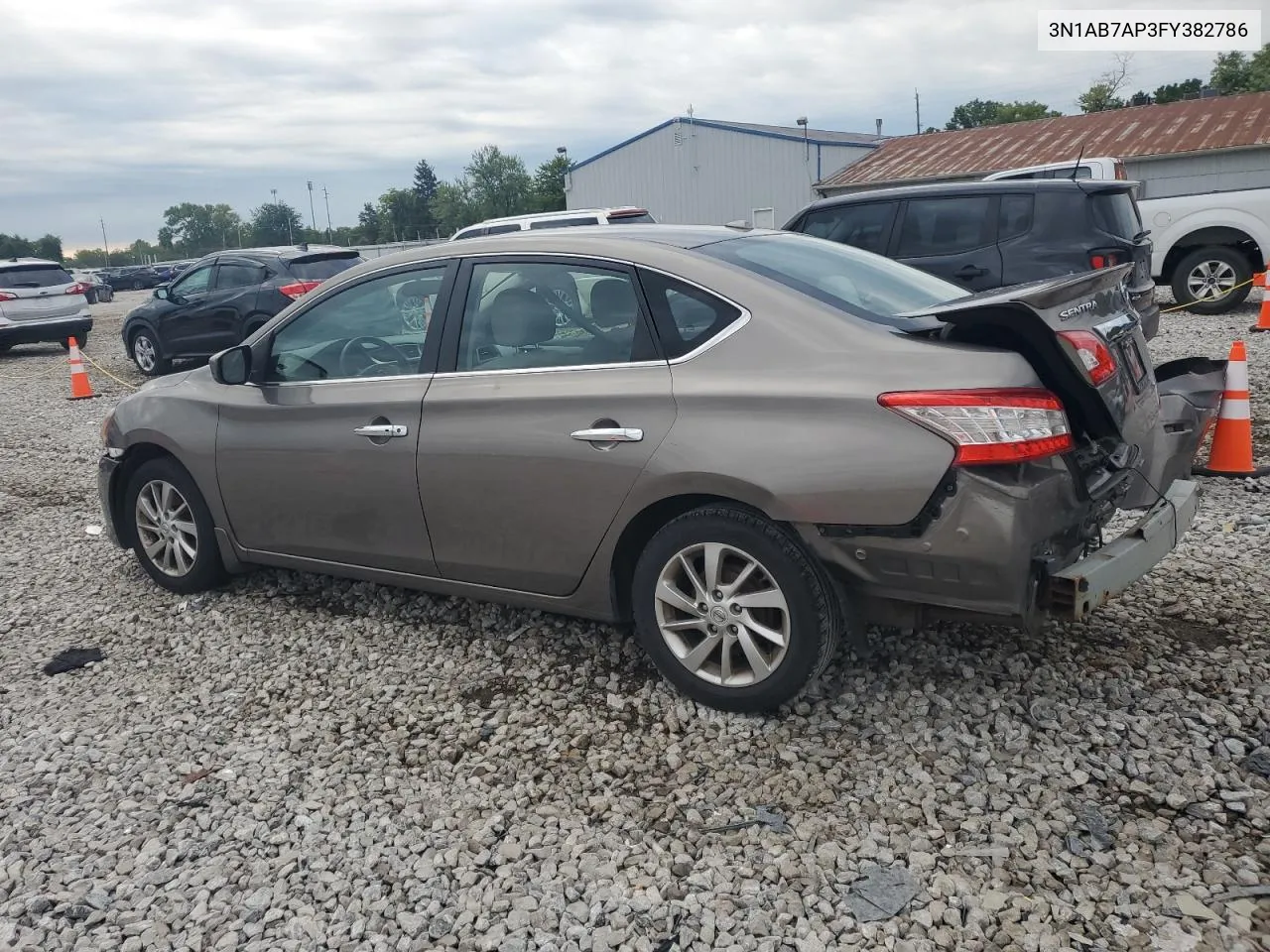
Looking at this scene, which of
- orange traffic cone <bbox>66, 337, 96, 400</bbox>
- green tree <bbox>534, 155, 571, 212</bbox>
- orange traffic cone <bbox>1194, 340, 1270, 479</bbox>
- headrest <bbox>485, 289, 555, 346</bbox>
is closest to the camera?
headrest <bbox>485, 289, 555, 346</bbox>

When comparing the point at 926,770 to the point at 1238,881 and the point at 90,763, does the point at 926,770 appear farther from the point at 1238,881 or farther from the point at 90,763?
the point at 90,763

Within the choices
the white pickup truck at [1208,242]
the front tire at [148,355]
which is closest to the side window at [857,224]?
the white pickup truck at [1208,242]

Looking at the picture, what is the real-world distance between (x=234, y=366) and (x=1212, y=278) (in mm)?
11956

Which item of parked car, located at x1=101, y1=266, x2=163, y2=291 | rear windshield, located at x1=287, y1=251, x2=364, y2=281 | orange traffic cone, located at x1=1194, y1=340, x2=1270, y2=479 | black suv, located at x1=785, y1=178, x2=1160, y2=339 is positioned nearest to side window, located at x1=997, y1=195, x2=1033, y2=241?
black suv, located at x1=785, y1=178, x2=1160, y2=339

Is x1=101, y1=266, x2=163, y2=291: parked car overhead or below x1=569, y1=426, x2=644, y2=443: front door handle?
overhead

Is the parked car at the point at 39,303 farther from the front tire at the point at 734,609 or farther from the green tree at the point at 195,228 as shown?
the green tree at the point at 195,228

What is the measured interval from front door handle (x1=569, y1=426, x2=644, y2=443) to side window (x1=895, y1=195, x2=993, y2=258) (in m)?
6.33

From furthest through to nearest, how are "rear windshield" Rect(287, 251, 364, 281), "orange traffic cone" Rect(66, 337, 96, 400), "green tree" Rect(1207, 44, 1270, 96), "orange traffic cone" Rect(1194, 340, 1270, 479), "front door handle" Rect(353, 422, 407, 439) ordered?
"green tree" Rect(1207, 44, 1270, 96) < "rear windshield" Rect(287, 251, 364, 281) < "orange traffic cone" Rect(66, 337, 96, 400) < "orange traffic cone" Rect(1194, 340, 1270, 479) < "front door handle" Rect(353, 422, 407, 439)

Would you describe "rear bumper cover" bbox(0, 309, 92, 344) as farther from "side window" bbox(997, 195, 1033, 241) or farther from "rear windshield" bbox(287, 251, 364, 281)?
"side window" bbox(997, 195, 1033, 241)

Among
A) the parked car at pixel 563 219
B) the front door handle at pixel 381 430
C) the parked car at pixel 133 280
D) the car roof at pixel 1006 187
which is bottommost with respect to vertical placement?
the front door handle at pixel 381 430

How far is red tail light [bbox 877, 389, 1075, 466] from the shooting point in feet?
9.97

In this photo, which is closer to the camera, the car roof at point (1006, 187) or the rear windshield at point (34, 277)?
the car roof at point (1006, 187)

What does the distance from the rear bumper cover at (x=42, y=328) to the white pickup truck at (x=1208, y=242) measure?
15.8 metres

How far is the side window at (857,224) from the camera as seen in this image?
9.44 meters
